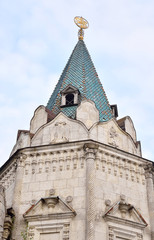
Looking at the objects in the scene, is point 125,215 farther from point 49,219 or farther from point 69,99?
point 69,99

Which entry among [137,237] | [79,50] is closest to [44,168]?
[137,237]

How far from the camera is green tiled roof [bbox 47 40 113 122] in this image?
1944 cm

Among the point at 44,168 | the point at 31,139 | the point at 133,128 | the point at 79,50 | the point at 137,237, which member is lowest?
the point at 137,237

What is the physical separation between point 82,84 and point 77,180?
6983mm

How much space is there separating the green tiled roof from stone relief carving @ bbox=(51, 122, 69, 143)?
3.48 ft

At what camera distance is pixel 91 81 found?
2122 cm

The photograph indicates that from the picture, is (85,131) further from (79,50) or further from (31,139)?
(79,50)

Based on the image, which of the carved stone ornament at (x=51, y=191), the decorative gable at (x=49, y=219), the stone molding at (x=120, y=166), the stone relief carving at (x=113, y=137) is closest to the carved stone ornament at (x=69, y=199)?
the decorative gable at (x=49, y=219)

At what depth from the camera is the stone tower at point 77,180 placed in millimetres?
13969

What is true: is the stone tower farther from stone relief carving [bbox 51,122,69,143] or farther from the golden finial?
the golden finial

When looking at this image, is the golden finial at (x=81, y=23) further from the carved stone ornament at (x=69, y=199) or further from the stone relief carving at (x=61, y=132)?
the carved stone ornament at (x=69, y=199)

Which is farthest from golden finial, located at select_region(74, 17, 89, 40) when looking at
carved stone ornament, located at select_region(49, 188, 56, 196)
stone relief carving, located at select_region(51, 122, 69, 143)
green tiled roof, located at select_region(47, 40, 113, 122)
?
carved stone ornament, located at select_region(49, 188, 56, 196)

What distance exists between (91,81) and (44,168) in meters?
7.08

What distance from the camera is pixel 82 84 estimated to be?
20609mm
